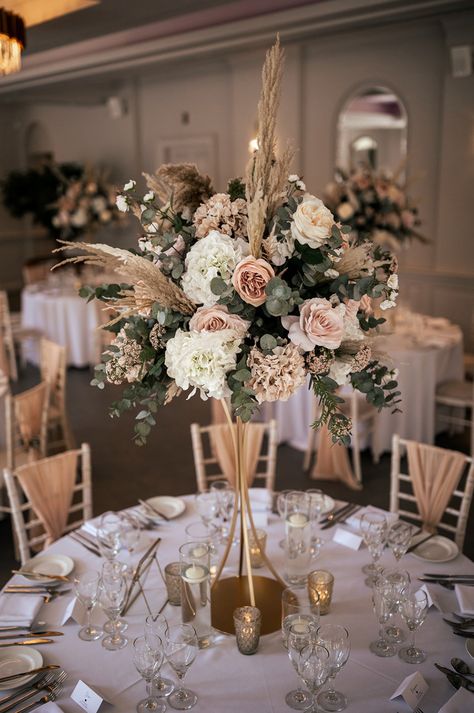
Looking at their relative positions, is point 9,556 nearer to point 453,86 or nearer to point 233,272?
point 233,272

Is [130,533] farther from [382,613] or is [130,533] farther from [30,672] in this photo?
[382,613]

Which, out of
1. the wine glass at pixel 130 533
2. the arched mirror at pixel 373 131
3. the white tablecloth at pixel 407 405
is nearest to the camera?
the wine glass at pixel 130 533

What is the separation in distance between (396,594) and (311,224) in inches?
42.2

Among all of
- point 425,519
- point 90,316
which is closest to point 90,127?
point 90,316

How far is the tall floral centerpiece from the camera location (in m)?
1.64

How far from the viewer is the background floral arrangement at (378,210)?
214 inches

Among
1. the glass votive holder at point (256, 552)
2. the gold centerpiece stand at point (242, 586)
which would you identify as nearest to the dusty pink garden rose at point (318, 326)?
the gold centerpiece stand at point (242, 586)

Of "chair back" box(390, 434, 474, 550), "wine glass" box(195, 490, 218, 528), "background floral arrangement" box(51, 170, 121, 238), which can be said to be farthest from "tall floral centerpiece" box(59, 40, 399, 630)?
"background floral arrangement" box(51, 170, 121, 238)

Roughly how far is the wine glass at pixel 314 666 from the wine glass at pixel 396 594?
1.18ft

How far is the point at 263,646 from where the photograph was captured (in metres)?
1.92

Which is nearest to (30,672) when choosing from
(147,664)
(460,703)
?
(147,664)

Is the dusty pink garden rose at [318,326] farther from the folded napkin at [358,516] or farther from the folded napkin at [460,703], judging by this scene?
the folded napkin at [358,516]

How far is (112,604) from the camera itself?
1.95m

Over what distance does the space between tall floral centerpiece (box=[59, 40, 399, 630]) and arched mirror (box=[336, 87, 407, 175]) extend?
235 inches
